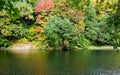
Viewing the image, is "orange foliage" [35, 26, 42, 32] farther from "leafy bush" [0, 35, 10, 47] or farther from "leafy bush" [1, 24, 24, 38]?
"leafy bush" [0, 35, 10, 47]

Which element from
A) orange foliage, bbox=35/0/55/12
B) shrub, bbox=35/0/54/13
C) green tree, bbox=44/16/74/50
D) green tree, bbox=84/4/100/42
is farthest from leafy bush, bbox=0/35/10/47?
green tree, bbox=84/4/100/42

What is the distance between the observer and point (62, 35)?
46.1 m

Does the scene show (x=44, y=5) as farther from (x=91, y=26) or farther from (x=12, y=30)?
(x=91, y=26)

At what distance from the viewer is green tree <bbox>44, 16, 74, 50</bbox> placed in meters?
45.3

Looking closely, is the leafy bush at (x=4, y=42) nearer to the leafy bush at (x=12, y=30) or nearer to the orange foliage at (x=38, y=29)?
the leafy bush at (x=12, y=30)

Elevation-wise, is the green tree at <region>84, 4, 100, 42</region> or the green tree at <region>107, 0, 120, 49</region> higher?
the green tree at <region>107, 0, 120, 49</region>

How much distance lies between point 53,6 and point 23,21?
590 cm

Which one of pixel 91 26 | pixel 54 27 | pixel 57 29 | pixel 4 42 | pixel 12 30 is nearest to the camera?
pixel 57 29

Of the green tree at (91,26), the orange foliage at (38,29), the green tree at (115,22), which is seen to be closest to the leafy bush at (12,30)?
the orange foliage at (38,29)

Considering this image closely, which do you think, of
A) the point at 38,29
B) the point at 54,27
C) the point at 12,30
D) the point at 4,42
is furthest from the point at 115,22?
the point at 38,29

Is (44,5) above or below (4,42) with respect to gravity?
above

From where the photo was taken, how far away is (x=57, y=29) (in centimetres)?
4541

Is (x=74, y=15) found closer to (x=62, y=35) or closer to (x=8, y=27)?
(x=62, y=35)

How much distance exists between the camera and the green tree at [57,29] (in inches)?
1785
